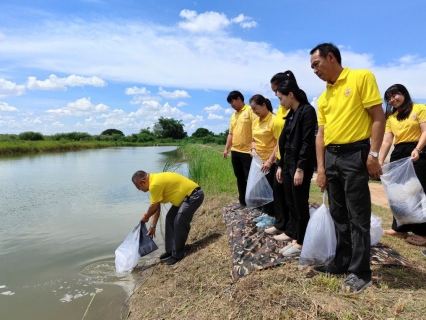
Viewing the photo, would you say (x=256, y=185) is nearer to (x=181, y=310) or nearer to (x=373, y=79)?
(x=181, y=310)

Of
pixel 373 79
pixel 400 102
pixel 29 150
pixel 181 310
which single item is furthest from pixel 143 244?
pixel 29 150

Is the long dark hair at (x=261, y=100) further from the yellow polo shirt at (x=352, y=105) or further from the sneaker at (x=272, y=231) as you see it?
the yellow polo shirt at (x=352, y=105)

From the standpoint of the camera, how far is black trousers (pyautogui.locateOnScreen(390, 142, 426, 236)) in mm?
3053

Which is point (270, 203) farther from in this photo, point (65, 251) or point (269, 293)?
point (65, 251)

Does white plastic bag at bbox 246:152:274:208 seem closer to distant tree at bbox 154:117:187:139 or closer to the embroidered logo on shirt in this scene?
the embroidered logo on shirt

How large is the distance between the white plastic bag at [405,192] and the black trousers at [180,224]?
2.00m

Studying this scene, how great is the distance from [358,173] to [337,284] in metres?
0.74

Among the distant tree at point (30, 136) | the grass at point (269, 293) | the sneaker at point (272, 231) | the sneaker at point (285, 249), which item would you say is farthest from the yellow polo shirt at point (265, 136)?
the distant tree at point (30, 136)

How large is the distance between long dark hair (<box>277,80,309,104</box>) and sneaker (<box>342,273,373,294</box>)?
143 cm

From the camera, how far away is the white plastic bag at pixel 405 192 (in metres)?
2.96

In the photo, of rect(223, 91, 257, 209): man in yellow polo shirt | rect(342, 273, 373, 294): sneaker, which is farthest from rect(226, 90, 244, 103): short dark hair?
rect(342, 273, 373, 294): sneaker

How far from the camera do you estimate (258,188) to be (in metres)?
3.58

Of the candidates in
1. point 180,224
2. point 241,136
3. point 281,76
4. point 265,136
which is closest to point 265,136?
point 265,136

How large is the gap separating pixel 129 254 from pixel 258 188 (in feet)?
5.30
